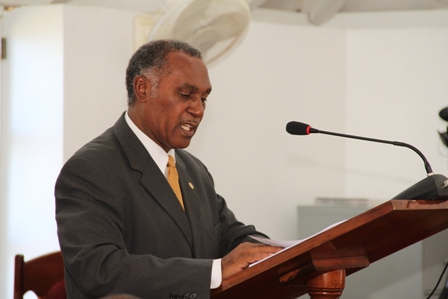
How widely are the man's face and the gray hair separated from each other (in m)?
0.02

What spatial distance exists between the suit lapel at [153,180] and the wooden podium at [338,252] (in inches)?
16.2

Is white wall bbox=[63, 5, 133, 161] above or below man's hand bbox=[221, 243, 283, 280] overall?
above

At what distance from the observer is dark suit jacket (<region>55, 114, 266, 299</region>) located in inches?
91.7

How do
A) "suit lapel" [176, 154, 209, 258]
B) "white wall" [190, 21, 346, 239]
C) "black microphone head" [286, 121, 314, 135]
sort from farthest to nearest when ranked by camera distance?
1. "white wall" [190, 21, 346, 239]
2. "suit lapel" [176, 154, 209, 258]
3. "black microphone head" [286, 121, 314, 135]

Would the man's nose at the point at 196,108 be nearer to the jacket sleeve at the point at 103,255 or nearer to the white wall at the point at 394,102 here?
the jacket sleeve at the point at 103,255

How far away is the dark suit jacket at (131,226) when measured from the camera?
2.33 metres

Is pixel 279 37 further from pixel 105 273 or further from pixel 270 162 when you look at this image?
pixel 105 273

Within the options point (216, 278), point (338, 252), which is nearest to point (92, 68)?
point (216, 278)

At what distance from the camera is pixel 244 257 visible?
2217 mm

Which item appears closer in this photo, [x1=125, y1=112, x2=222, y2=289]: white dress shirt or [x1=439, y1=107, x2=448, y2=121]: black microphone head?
[x1=125, y1=112, x2=222, y2=289]: white dress shirt

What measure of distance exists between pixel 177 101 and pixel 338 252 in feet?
2.76

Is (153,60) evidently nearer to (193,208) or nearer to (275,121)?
(193,208)

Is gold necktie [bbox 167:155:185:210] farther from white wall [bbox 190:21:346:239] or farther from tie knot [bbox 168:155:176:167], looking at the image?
white wall [bbox 190:21:346:239]

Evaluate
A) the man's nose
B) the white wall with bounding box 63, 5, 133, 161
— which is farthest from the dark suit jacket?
the white wall with bounding box 63, 5, 133, 161
